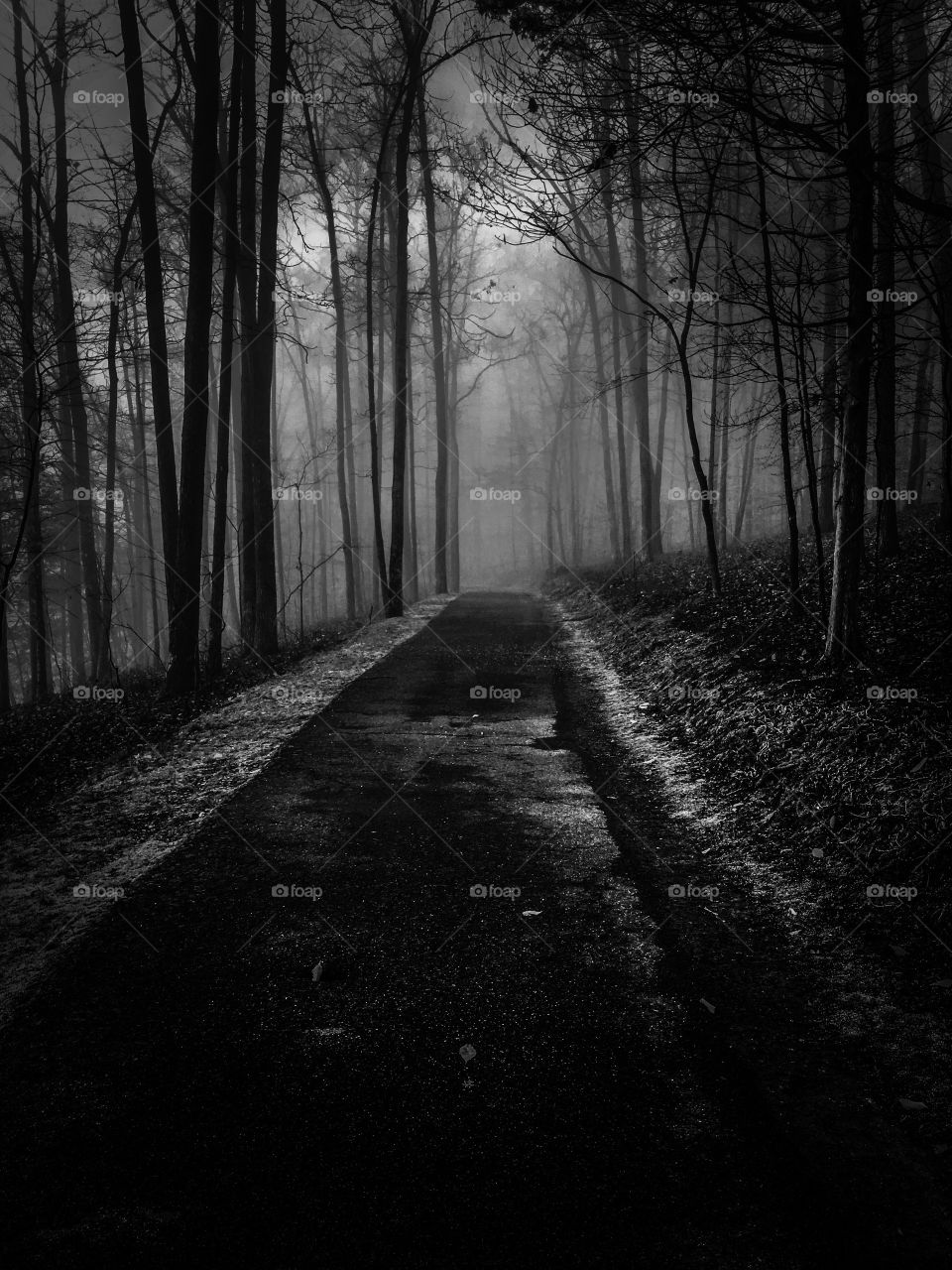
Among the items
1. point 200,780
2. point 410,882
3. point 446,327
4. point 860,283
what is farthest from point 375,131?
point 410,882

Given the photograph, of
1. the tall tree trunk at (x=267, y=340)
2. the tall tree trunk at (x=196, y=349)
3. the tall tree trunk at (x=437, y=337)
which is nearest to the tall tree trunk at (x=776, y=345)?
the tall tree trunk at (x=196, y=349)

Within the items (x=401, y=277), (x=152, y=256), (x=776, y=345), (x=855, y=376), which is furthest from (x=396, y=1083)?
(x=401, y=277)

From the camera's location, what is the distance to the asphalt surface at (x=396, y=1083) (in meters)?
2.13

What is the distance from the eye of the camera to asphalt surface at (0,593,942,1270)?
7.00 ft

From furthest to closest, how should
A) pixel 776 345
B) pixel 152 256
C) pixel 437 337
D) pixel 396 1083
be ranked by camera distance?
pixel 437 337
pixel 152 256
pixel 776 345
pixel 396 1083

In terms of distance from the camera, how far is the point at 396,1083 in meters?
2.74

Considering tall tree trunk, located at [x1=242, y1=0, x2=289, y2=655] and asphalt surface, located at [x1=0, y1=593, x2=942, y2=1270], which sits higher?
tall tree trunk, located at [x1=242, y1=0, x2=289, y2=655]

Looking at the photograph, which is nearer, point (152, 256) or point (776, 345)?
point (776, 345)

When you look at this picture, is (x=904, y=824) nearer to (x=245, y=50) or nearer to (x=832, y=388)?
(x=832, y=388)

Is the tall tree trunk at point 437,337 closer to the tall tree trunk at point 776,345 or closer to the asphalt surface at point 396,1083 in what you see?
the tall tree trunk at point 776,345

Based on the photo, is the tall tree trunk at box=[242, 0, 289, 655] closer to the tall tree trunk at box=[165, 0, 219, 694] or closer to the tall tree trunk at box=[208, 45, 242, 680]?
the tall tree trunk at box=[208, 45, 242, 680]

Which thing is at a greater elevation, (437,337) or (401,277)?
(437,337)

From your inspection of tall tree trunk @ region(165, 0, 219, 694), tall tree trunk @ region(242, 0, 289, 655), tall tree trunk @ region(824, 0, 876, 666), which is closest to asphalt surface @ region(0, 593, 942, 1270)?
tall tree trunk @ region(824, 0, 876, 666)

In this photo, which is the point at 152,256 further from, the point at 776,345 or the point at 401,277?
the point at 776,345
